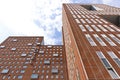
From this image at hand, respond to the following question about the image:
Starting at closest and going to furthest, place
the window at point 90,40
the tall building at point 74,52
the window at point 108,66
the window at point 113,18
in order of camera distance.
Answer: the window at point 108,66 < the tall building at point 74,52 < the window at point 90,40 < the window at point 113,18

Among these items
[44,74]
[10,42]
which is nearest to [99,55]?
[44,74]

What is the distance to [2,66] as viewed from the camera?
53.8 meters

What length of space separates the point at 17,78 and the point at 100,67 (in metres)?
39.7

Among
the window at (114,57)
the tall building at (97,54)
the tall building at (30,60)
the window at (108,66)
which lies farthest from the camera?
the tall building at (30,60)

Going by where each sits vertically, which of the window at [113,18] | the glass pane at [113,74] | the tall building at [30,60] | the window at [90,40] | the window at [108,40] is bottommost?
the tall building at [30,60]

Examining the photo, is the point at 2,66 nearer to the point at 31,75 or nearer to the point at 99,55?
the point at 31,75

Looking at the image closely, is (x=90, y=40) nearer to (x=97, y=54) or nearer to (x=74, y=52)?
(x=74, y=52)

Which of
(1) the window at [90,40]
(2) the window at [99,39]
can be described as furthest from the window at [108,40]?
(1) the window at [90,40]

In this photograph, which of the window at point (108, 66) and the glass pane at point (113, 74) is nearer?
the glass pane at point (113, 74)

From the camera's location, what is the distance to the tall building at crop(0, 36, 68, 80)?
5004 centimetres

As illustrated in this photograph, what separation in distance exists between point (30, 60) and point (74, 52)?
118 ft

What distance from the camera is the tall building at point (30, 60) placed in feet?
164

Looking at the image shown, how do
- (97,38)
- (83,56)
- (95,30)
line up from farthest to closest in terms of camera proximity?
(95,30) → (97,38) → (83,56)

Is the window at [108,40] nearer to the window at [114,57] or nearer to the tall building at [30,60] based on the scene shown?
the window at [114,57]
